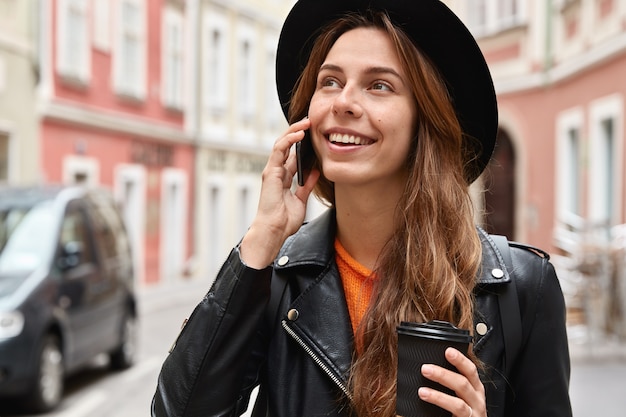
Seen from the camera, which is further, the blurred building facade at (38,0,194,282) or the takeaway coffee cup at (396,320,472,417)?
the blurred building facade at (38,0,194,282)

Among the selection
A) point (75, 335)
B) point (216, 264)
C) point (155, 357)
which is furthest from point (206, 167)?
point (75, 335)

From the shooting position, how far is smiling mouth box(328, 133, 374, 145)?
2094 millimetres

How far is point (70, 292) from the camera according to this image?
336 inches

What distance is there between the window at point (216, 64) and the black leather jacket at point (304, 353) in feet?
83.0

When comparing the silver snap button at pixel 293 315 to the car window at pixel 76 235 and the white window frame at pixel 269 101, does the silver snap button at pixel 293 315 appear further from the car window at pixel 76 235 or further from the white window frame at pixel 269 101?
the white window frame at pixel 269 101

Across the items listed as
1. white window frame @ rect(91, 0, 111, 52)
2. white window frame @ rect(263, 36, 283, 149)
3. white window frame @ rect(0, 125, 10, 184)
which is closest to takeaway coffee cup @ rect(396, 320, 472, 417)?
white window frame @ rect(0, 125, 10, 184)

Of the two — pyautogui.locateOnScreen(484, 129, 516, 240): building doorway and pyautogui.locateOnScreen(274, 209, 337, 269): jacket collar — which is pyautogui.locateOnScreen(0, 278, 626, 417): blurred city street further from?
pyautogui.locateOnScreen(484, 129, 516, 240): building doorway

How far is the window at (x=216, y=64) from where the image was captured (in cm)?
2723

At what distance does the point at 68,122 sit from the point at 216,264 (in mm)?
10869

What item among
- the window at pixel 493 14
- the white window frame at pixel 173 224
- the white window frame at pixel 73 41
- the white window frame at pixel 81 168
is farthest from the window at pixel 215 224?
the window at pixel 493 14

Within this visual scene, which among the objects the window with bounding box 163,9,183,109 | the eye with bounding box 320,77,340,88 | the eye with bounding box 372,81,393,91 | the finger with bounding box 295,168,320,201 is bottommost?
the finger with bounding box 295,168,320,201

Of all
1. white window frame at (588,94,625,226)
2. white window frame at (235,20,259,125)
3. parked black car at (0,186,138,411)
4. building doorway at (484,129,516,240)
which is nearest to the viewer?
parked black car at (0,186,138,411)

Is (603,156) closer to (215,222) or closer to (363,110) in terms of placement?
(363,110)

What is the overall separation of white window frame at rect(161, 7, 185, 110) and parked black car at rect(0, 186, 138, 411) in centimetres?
1412
